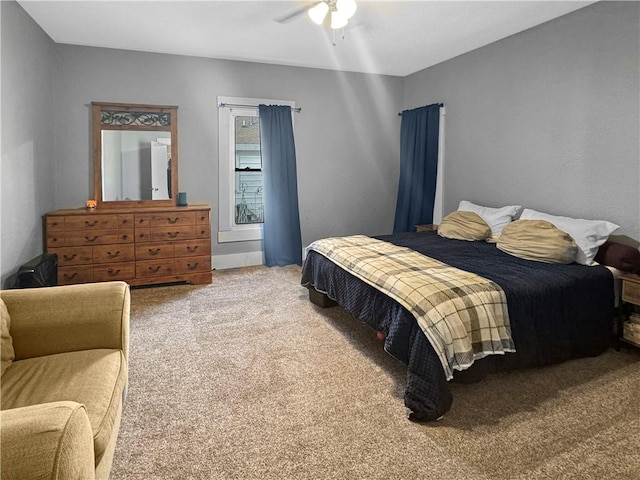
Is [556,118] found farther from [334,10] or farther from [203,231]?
[203,231]

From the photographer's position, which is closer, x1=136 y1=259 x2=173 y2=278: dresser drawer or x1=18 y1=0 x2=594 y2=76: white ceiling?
x1=18 y1=0 x2=594 y2=76: white ceiling

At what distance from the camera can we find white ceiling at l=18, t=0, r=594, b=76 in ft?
11.1

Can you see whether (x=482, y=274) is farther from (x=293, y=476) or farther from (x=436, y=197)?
(x=436, y=197)

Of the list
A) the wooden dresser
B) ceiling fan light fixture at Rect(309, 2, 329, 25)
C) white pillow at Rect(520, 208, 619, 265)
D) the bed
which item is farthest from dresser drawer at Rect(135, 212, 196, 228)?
white pillow at Rect(520, 208, 619, 265)

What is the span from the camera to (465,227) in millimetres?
3973

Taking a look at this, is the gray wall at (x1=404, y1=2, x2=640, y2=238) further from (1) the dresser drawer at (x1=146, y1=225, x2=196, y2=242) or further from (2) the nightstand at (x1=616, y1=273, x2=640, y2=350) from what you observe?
(1) the dresser drawer at (x1=146, y1=225, x2=196, y2=242)

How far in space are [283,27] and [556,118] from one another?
2.63 metres

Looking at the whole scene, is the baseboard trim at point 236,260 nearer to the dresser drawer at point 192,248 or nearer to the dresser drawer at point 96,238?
the dresser drawer at point 192,248

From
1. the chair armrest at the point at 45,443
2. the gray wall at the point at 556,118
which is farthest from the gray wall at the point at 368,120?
the chair armrest at the point at 45,443

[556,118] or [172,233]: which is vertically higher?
[556,118]

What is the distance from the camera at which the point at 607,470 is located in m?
1.76

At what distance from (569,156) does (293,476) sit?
3.43 meters

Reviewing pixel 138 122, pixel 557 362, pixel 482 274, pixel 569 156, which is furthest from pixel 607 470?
pixel 138 122

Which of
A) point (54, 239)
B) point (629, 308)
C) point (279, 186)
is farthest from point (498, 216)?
point (54, 239)
